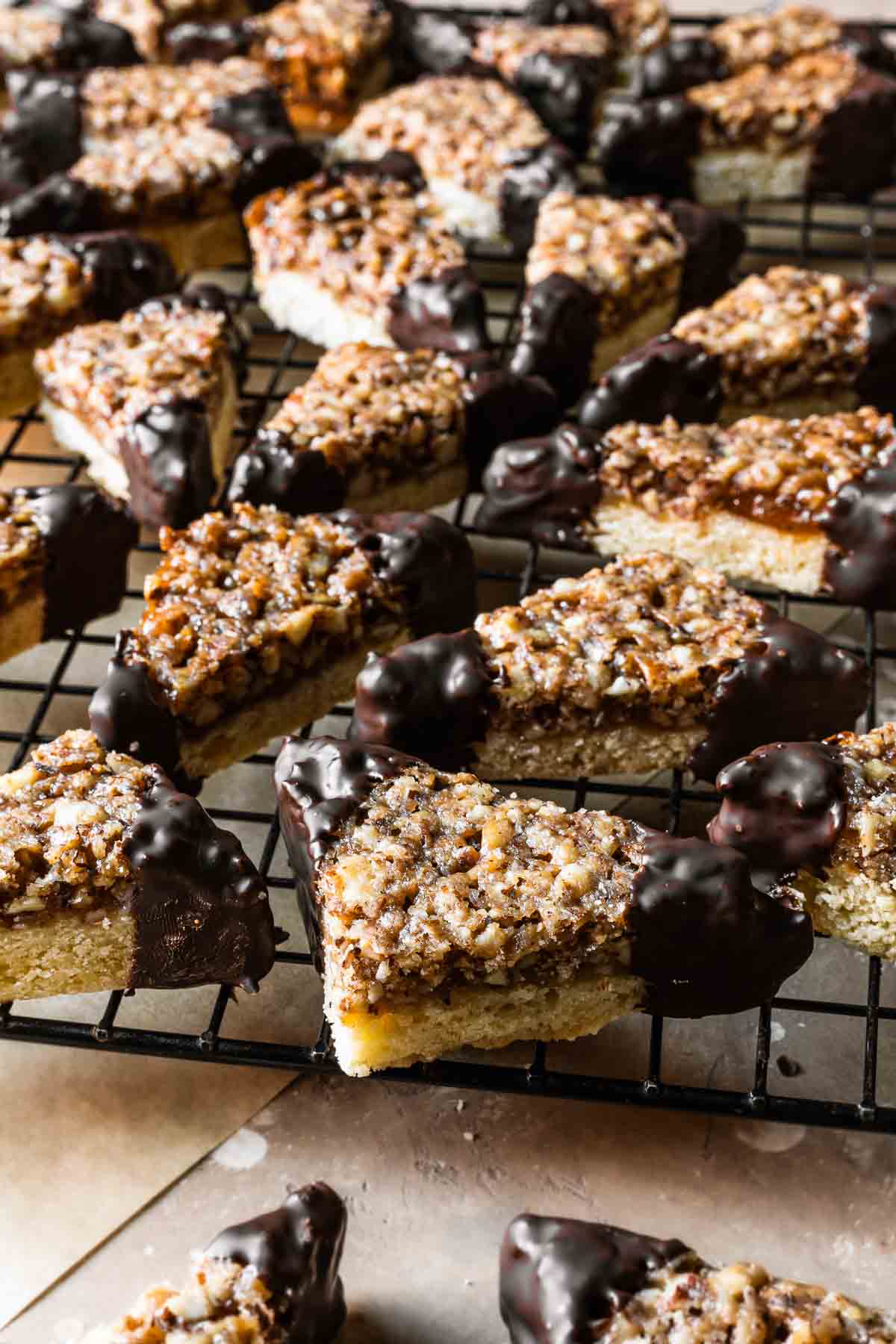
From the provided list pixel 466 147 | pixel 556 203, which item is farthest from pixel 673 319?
pixel 466 147

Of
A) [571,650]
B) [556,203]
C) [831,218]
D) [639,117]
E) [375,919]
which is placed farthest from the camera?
[831,218]

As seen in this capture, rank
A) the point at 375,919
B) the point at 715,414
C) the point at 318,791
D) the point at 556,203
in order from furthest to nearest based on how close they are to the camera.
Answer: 1. the point at 556,203
2. the point at 715,414
3. the point at 318,791
4. the point at 375,919

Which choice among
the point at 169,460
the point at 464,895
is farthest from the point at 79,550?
the point at 464,895

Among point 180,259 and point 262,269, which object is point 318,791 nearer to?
point 262,269

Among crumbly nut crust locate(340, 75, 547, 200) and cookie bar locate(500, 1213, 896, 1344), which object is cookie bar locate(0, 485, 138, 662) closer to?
crumbly nut crust locate(340, 75, 547, 200)

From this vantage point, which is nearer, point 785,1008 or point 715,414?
point 785,1008

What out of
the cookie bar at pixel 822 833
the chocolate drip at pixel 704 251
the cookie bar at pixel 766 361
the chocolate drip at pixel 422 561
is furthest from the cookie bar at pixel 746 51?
the cookie bar at pixel 822 833
